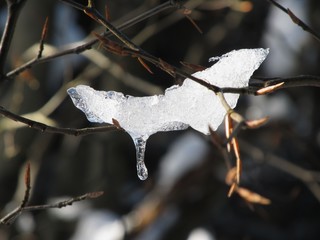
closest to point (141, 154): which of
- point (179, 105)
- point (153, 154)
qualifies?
point (179, 105)

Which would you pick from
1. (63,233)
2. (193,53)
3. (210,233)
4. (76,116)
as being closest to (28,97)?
(76,116)

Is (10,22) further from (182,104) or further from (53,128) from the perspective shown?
(182,104)

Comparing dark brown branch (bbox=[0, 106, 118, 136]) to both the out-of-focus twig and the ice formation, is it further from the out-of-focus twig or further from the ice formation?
the out-of-focus twig

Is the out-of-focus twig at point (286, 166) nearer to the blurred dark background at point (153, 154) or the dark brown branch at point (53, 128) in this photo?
the blurred dark background at point (153, 154)

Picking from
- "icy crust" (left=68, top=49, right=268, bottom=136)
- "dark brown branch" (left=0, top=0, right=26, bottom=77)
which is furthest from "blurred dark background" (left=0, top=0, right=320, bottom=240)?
"icy crust" (left=68, top=49, right=268, bottom=136)

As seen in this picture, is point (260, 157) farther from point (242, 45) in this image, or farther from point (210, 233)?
point (242, 45)
